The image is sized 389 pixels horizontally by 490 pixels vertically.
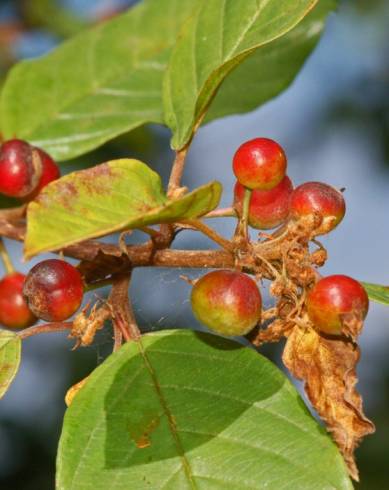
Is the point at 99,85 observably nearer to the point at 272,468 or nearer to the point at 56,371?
the point at 272,468

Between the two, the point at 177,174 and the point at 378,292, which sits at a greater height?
the point at 177,174

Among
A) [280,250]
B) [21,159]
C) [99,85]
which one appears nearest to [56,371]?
[99,85]

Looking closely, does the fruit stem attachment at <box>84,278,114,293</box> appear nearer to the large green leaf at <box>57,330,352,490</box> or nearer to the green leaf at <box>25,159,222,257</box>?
the large green leaf at <box>57,330,352,490</box>

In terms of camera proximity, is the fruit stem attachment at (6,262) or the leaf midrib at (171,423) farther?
the fruit stem attachment at (6,262)

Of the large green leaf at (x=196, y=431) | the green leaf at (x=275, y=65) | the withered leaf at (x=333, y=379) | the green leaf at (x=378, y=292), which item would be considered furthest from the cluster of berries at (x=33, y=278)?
the green leaf at (x=275, y=65)

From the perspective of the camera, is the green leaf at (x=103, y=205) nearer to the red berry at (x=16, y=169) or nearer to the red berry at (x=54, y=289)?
the red berry at (x=54, y=289)

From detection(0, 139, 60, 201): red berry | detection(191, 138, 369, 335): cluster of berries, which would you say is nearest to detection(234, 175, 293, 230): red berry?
detection(191, 138, 369, 335): cluster of berries

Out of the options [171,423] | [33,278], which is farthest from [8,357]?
→ [171,423]

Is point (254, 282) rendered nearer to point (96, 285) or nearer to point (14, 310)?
point (96, 285)
